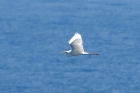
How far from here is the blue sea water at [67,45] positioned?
25.8 feet

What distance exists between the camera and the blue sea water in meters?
7.85

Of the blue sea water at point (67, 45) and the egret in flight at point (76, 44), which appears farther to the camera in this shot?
the blue sea water at point (67, 45)

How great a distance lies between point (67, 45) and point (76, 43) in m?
4.71

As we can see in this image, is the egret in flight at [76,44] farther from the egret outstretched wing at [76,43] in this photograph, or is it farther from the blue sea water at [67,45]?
the blue sea water at [67,45]

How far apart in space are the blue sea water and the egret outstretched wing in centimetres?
218

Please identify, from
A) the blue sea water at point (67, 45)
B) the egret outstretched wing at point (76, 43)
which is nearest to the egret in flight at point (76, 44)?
the egret outstretched wing at point (76, 43)

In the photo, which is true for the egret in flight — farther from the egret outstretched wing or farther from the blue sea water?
the blue sea water

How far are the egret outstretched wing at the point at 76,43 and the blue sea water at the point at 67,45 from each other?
85.8 inches

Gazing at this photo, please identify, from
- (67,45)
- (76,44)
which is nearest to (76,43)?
(76,44)

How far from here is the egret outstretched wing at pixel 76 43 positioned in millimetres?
5004

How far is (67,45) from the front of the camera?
9.79m

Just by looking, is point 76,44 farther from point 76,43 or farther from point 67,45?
point 67,45

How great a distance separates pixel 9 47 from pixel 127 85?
Answer: 8.32ft

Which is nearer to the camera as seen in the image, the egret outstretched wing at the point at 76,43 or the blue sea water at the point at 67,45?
the egret outstretched wing at the point at 76,43
